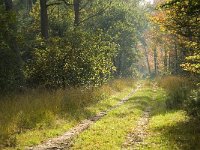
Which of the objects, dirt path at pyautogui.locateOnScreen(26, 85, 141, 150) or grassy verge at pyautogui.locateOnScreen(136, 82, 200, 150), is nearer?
grassy verge at pyautogui.locateOnScreen(136, 82, 200, 150)

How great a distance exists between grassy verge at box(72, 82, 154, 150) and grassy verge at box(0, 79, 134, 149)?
1.21m

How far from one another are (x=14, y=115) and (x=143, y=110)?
8.47 metres

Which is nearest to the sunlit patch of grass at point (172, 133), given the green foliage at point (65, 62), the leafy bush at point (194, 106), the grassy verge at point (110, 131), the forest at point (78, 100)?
the forest at point (78, 100)

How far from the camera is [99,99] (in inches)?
894

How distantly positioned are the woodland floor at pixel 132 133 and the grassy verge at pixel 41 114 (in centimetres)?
54

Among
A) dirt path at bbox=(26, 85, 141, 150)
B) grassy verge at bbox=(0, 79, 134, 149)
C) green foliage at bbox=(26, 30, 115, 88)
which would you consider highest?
green foliage at bbox=(26, 30, 115, 88)

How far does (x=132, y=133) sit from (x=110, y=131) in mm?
864

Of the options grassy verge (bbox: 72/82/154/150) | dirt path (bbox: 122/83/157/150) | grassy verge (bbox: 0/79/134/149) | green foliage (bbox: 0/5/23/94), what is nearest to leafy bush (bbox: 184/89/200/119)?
dirt path (bbox: 122/83/157/150)

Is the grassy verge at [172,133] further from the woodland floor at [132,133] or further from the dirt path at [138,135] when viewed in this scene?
the dirt path at [138,135]

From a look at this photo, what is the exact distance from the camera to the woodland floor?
10945mm

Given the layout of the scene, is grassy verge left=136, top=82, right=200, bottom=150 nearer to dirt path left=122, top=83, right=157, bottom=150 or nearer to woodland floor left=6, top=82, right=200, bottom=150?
woodland floor left=6, top=82, right=200, bottom=150

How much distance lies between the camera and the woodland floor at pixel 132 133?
35.9ft

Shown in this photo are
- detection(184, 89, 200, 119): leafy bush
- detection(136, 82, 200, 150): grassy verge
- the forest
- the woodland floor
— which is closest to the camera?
detection(136, 82, 200, 150): grassy verge

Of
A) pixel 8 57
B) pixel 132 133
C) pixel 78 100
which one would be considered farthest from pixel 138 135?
pixel 8 57
